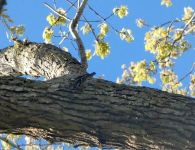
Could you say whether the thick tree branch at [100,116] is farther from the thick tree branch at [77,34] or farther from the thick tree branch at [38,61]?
the thick tree branch at [77,34]

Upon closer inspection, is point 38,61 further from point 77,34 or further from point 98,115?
point 98,115

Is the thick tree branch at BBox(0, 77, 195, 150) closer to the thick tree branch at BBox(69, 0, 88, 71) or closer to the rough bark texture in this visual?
the rough bark texture

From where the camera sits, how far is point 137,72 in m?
5.70

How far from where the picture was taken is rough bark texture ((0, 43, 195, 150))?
290 centimetres

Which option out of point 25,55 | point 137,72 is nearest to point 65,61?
point 25,55

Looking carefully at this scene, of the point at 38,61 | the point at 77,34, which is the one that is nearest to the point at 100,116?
the point at 77,34

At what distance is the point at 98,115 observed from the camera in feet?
9.67

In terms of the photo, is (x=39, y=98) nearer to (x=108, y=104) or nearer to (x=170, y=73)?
(x=108, y=104)

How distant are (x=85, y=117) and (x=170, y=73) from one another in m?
3.66

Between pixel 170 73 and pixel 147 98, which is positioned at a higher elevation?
pixel 170 73

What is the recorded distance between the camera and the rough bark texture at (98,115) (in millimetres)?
2904

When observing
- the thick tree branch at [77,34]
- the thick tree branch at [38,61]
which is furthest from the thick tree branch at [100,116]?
the thick tree branch at [77,34]

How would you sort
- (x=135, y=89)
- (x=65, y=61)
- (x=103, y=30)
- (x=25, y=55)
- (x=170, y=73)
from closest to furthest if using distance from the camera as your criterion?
(x=135, y=89) → (x=65, y=61) → (x=25, y=55) → (x=103, y=30) → (x=170, y=73)

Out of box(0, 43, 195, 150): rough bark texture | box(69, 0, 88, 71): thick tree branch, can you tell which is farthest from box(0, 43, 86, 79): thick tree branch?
box(0, 43, 195, 150): rough bark texture
